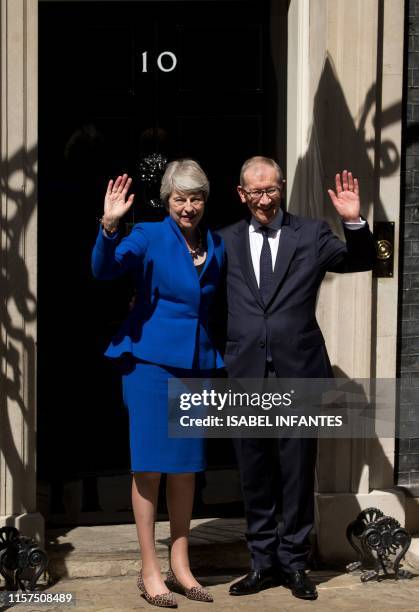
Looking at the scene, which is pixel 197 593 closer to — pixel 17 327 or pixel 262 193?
pixel 17 327

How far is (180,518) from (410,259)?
1787 millimetres

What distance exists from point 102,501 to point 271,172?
2030 mm

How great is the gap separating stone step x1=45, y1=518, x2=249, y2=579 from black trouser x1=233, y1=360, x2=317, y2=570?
1.64 ft

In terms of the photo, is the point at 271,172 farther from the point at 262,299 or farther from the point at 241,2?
the point at 241,2

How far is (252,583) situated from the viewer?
6375 mm

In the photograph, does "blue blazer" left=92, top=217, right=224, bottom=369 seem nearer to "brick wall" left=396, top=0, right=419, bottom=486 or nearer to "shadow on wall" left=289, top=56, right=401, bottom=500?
"shadow on wall" left=289, top=56, right=401, bottom=500

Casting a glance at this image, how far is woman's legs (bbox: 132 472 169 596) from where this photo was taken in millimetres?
6215

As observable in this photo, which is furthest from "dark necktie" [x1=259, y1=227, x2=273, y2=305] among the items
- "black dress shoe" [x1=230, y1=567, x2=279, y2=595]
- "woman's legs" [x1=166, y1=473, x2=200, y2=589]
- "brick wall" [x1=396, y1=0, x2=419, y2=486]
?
"black dress shoe" [x1=230, y1=567, x2=279, y2=595]

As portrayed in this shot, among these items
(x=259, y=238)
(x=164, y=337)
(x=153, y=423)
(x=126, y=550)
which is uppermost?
(x=259, y=238)

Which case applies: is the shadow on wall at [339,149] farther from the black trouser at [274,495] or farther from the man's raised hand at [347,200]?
the black trouser at [274,495]

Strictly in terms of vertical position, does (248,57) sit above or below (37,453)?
above

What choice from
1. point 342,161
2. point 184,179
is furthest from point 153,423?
point 342,161

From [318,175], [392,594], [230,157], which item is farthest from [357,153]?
[392,594]

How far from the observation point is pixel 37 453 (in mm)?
7090
